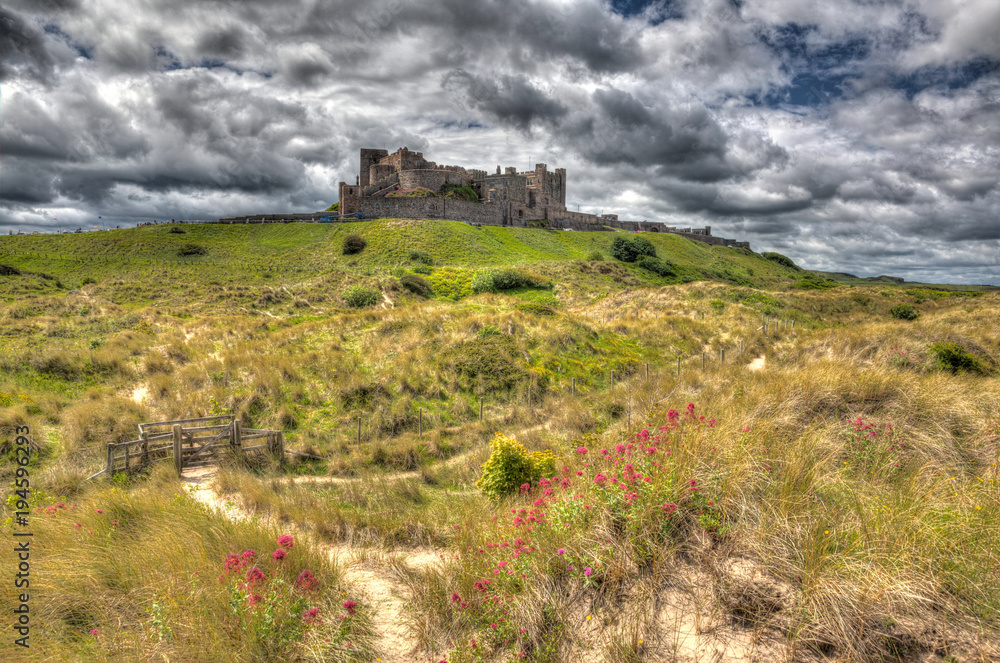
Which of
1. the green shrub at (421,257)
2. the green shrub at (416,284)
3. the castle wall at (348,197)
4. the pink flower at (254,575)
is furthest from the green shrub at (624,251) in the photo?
the pink flower at (254,575)

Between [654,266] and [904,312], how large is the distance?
3416 centimetres

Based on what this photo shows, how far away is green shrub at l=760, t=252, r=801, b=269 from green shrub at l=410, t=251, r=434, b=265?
88094mm

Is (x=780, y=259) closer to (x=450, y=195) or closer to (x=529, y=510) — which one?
(x=450, y=195)

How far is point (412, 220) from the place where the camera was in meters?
69.0

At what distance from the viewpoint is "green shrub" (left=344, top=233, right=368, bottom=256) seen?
191ft

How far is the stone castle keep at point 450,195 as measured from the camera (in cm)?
7606

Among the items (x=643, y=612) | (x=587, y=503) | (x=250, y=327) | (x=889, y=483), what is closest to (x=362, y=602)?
(x=587, y=503)

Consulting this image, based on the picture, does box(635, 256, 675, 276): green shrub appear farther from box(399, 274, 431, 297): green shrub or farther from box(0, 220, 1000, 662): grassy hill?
box(0, 220, 1000, 662): grassy hill

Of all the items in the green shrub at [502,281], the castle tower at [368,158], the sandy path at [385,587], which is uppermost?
the castle tower at [368,158]

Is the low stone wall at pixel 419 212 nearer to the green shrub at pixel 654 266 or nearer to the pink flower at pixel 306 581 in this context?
the green shrub at pixel 654 266

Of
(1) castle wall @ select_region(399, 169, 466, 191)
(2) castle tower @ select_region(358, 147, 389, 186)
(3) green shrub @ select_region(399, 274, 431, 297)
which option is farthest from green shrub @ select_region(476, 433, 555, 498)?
(2) castle tower @ select_region(358, 147, 389, 186)

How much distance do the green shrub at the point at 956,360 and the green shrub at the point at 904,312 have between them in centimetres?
2201

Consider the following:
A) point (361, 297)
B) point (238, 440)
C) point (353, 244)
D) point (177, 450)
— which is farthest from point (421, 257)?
point (177, 450)

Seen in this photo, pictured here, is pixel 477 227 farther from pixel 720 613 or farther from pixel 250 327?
pixel 720 613
